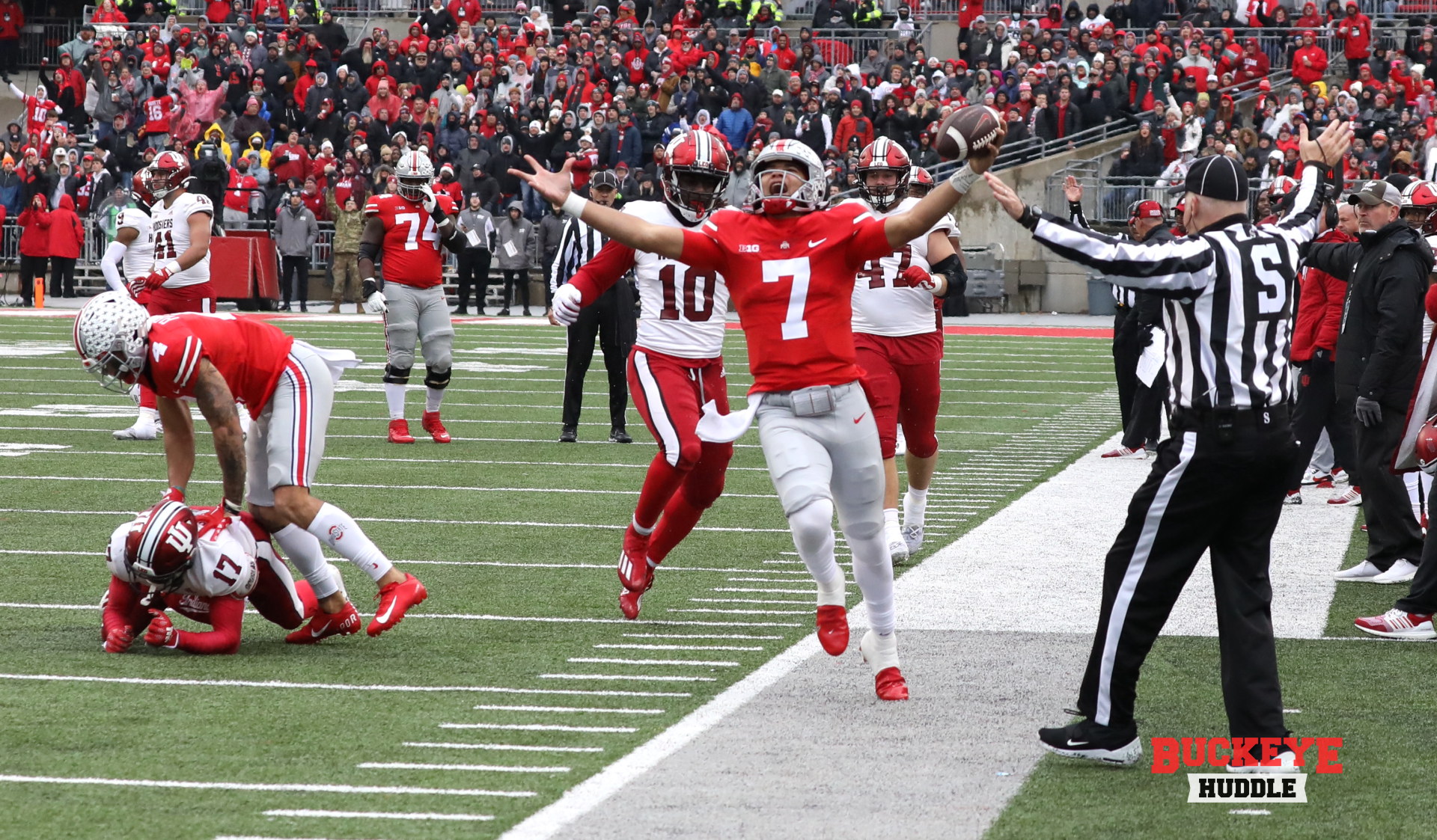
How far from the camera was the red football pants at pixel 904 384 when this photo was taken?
7.98 m

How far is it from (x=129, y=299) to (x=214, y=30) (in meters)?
28.3

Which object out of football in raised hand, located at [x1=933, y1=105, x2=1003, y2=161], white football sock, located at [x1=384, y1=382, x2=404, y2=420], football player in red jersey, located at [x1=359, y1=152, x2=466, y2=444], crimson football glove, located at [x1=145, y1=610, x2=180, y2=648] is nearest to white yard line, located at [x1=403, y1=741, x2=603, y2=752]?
crimson football glove, located at [x1=145, y1=610, x2=180, y2=648]

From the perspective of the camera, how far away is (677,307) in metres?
7.11

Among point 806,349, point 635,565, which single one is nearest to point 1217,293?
point 806,349

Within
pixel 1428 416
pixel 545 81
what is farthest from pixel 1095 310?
pixel 1428 416

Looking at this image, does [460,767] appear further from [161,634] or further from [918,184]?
[918,184]

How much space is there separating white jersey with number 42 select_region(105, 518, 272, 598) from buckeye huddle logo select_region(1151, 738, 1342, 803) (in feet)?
9.88

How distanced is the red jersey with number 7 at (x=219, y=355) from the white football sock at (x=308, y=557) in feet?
1.46

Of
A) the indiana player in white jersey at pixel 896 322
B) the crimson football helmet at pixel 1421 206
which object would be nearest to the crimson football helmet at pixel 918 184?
the indiana player in white jersey at pixel 896 322

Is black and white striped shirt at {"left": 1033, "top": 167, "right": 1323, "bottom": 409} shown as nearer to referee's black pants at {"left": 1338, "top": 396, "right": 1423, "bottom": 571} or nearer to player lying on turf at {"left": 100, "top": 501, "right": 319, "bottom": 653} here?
player lying on turf at {"left": 100, "top": 501, "right": 319, "bottom": 653}

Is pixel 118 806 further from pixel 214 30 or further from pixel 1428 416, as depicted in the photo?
pixel 214 30

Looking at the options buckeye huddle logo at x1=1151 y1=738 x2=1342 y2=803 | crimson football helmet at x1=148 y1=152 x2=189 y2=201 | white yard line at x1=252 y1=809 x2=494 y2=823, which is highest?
crimson football helmet at x1=148 y1=152 x2=189 y2=201

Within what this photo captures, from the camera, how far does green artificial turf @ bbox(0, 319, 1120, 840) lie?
4.56m

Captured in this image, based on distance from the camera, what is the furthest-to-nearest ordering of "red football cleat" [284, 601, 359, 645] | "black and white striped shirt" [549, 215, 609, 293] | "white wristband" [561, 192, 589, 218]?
"black and white striped shirt" [549, 215, 609, 293], "red football cleat" [284, 601, 359, 645], "white wristband" [561, 192, 589, 218]
